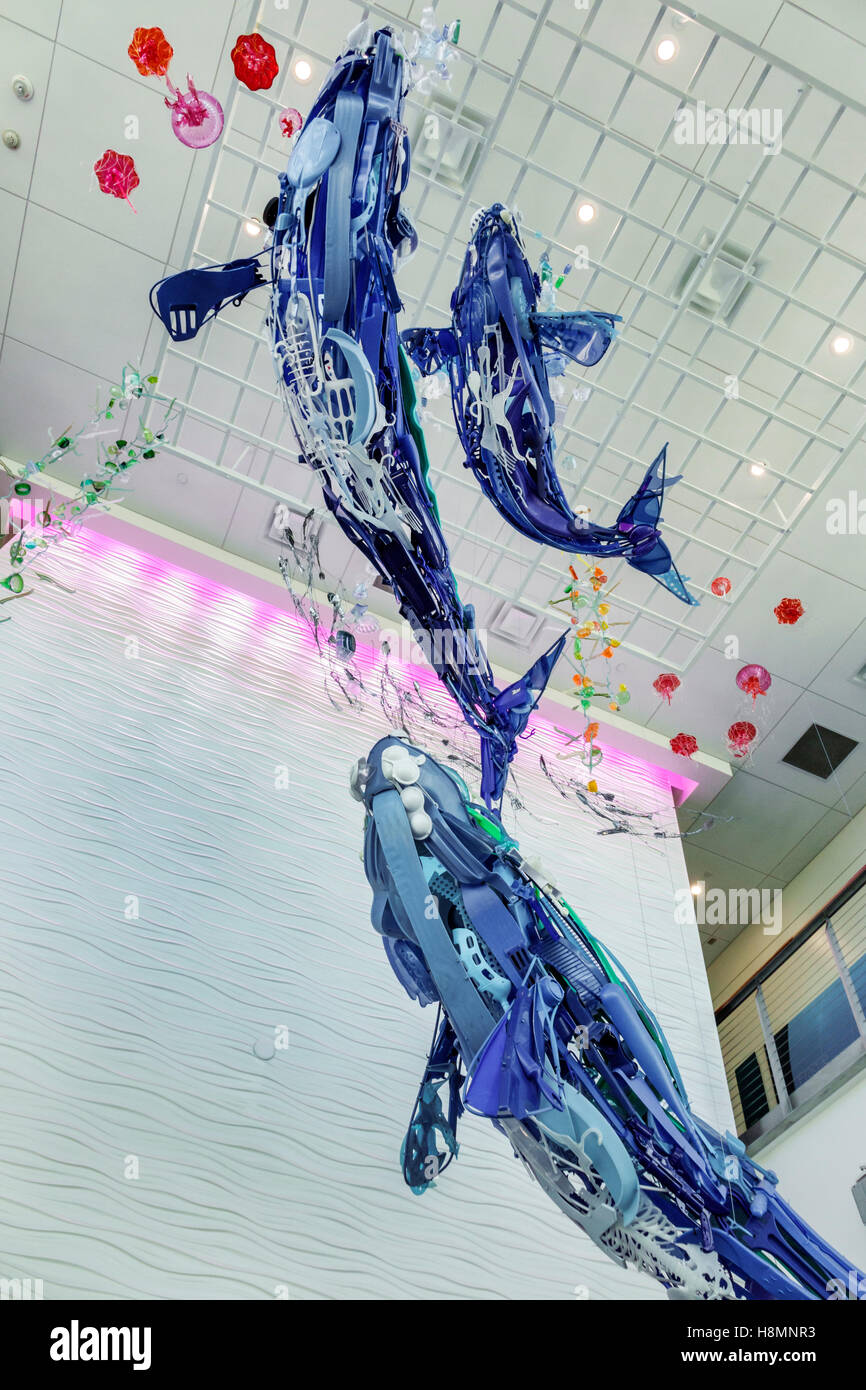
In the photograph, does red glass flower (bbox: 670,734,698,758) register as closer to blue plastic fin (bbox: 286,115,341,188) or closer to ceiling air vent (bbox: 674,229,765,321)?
ceiling air vent (bbox: 674,229,765,321)

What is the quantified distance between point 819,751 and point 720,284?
134 inches

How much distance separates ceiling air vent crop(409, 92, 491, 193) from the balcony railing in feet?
15.4

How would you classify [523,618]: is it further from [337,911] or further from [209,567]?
[337,911]

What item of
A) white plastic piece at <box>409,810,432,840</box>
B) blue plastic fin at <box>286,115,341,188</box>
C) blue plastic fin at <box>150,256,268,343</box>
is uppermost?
blue plastic fin at <box>286,115,341,188</box>

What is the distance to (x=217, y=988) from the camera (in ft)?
14.5

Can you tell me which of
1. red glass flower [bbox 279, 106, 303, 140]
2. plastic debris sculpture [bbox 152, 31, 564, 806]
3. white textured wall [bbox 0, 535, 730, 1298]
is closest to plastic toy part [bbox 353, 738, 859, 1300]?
plastic debris sculpture [bbox 152, 31, 564, 806]

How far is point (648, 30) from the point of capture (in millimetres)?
5016

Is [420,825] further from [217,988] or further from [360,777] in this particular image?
[217,988]

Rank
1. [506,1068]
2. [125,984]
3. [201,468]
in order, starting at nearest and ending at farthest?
[506,1068]
[125,984]
[201,468]

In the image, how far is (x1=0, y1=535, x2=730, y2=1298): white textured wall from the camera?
3598 millimetres

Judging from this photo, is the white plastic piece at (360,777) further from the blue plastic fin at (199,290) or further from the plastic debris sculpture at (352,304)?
the blue plastic fin at (199,290)

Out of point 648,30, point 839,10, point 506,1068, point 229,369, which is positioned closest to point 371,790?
point 506,1068

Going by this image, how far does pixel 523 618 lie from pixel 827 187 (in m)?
2.96
